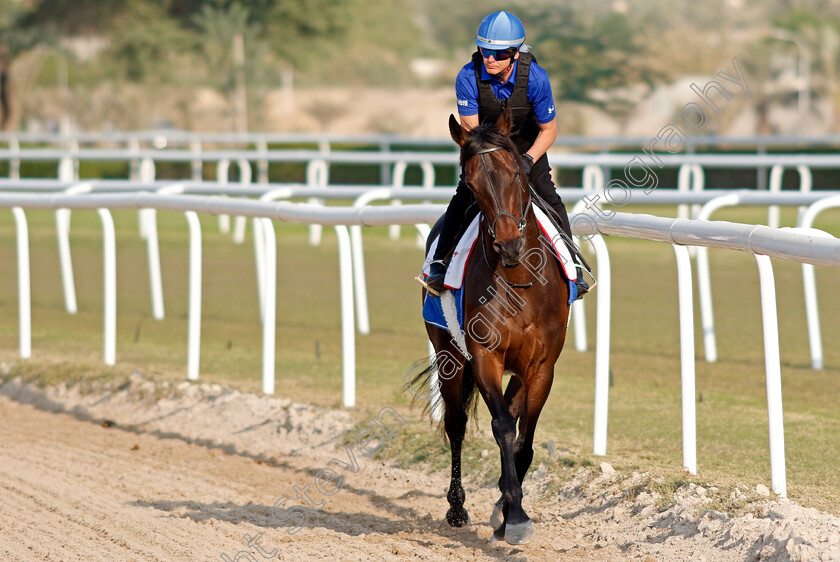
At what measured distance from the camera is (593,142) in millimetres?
18500

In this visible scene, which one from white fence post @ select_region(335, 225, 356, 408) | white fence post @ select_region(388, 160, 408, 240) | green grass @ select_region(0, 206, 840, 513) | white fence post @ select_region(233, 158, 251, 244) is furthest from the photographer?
white fence post @ select_region(388, 160, 408, 240)

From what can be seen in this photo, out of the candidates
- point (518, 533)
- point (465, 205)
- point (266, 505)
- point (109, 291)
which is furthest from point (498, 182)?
point (109, 291)

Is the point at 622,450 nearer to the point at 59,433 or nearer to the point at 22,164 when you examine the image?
the point at 59,433

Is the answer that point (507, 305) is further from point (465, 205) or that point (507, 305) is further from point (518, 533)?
point (518, 533)

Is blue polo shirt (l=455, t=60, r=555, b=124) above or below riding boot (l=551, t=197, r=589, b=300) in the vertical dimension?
above

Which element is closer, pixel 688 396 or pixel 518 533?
pixel 518 533

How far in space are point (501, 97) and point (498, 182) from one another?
720 mm

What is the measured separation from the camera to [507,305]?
14.6ft

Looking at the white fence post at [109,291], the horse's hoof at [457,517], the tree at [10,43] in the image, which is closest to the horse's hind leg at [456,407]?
the horse's hoof at [457,517]

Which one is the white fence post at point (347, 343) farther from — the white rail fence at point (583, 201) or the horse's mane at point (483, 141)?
the horse's mane at point (483, 141)

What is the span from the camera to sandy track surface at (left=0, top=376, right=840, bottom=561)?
4348 mm

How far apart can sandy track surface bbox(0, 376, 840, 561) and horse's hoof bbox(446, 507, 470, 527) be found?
2.0 inches

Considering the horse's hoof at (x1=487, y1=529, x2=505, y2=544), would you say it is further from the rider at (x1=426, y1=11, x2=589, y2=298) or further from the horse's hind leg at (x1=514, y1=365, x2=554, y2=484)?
the rider at (x1=426, y1=11, x2=589, y2=298)

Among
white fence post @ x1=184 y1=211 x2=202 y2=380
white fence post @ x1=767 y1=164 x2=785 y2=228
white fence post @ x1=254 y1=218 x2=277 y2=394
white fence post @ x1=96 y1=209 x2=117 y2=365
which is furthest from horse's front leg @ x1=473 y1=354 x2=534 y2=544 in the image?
white fence post @ x1=767 y1=164 x2=785 y2=228
